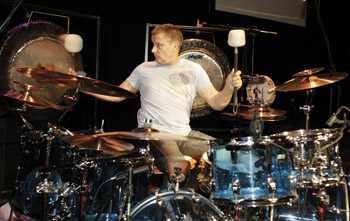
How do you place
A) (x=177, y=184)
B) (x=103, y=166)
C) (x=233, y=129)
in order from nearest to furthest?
(x=177, y=184), (x=103, y=166), (x=233, y=129)

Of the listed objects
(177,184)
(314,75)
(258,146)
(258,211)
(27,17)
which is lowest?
(258,211)

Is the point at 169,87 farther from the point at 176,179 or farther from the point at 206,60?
the point at 176,179

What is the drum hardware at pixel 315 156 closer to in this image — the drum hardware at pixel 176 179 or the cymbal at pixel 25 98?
the drum hardware at pixel 176 179

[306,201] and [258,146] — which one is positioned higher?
[258,146]

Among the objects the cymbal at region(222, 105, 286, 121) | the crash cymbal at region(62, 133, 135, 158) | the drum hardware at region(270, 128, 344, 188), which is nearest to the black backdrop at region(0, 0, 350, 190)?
the cymbal at region(222, 105, 286, 121)

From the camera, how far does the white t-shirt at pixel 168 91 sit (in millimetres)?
4086

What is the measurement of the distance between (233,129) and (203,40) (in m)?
0.85

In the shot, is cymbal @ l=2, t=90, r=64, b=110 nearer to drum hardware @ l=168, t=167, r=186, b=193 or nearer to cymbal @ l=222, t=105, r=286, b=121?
drum hardware @ l=168, t=167, r=186, b=193

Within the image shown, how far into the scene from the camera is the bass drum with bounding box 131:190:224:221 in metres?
3.15

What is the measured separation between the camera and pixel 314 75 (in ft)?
13.5

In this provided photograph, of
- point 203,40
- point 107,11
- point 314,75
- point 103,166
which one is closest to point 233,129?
Answer: point 203,40

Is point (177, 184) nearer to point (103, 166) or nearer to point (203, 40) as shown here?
point (103, 166)

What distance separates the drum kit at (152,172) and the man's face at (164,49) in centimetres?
73

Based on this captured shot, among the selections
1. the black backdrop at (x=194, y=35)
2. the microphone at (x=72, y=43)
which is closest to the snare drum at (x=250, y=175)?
the microphone at (x=72, y=43)
